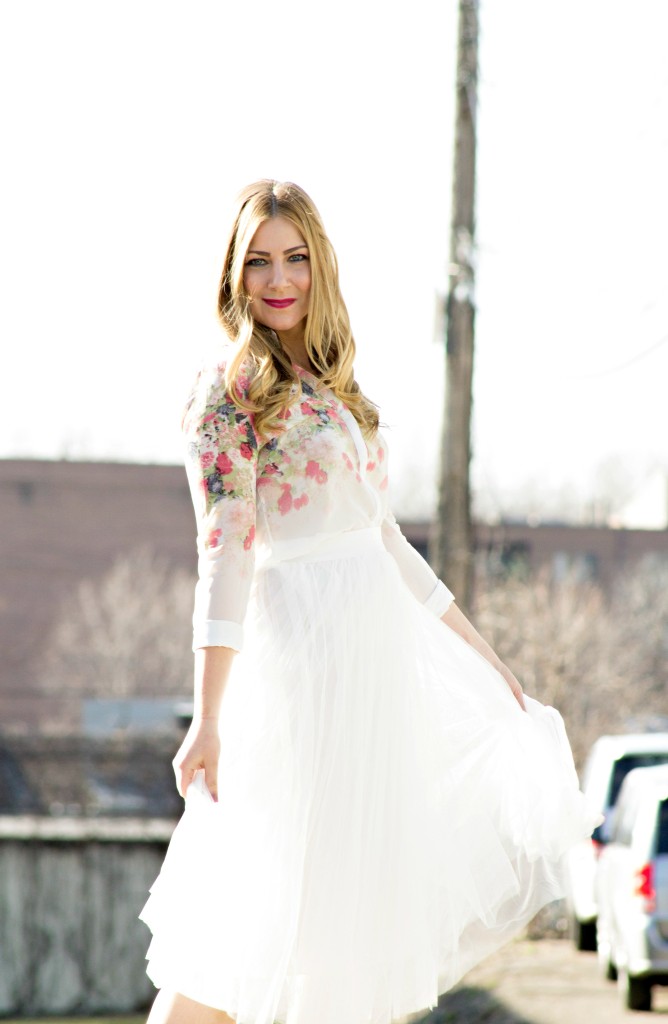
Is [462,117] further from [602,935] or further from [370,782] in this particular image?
[370,782]

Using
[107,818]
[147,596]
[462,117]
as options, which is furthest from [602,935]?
[147,596]

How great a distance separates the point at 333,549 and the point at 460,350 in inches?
300

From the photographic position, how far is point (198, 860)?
325 cm

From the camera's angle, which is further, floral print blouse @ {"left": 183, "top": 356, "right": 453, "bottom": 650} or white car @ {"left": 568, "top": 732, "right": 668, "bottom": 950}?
white car @ {"left": 568, "top": 732, "right": 668, "bottom": 950}

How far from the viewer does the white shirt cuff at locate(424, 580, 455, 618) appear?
12.6ft

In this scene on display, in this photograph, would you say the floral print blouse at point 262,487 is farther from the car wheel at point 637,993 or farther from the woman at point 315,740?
the car wheel at point 637,993

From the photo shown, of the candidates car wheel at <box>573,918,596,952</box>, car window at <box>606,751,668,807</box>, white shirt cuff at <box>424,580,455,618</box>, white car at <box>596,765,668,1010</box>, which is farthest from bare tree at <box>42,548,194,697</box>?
white shirt cuff at <box>424,580,455,618</box>

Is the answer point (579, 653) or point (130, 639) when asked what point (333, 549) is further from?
point (130, 639)

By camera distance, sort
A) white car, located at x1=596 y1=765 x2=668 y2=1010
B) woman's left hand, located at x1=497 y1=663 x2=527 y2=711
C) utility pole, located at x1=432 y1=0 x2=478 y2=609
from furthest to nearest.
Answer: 1. white car, located at x1=596 y1=765 x2=668 y2=1010
2. utility pole, located at x1=432 y1=0 x2=478 y2=609
3. woman's left hand, located at x1=497 y1=663 x2=527 y2=711

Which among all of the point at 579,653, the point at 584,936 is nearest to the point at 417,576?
the point at 584,936

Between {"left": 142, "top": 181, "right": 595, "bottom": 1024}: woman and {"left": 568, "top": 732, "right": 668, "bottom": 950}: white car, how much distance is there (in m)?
11.5

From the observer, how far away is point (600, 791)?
50.3 ft

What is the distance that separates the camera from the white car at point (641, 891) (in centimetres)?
1105

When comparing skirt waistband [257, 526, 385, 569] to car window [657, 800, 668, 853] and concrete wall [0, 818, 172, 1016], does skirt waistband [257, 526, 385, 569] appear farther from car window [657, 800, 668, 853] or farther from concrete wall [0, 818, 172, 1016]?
concrete wall [0, 818, 172, 1016]
